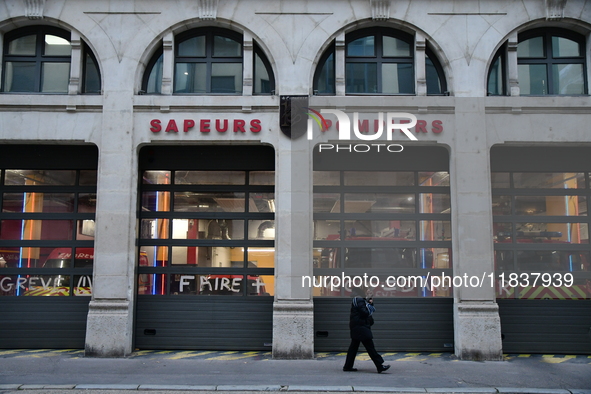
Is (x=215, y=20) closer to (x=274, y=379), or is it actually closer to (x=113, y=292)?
(x=113, y=292)

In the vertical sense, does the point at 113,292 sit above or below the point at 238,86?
below

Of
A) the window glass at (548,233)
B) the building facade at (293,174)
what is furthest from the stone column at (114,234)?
the window glass at (548,233)

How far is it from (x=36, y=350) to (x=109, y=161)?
17.1 ft

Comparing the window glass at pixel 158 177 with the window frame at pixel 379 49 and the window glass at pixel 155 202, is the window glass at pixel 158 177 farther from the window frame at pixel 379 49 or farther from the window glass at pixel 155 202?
the window frame at pixel 379 49

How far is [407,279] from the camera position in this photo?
14.0 m

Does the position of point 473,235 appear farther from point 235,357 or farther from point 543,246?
point 235,357

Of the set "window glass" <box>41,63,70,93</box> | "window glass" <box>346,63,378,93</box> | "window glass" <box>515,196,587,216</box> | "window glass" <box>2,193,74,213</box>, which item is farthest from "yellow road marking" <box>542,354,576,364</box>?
"window glass" <box>41,63,70,93</box>

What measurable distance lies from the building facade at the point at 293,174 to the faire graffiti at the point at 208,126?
0.17ft

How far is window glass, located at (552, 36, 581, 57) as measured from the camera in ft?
46.4

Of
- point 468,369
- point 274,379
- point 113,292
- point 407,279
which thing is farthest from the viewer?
point 407,279

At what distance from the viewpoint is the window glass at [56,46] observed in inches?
564

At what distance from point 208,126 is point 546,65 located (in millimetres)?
9065

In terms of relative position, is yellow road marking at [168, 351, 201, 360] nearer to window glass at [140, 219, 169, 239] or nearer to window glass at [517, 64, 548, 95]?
window glass at [140, 219, 169, 239]

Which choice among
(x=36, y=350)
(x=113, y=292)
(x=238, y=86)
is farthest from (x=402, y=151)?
(x=36, y=350)
